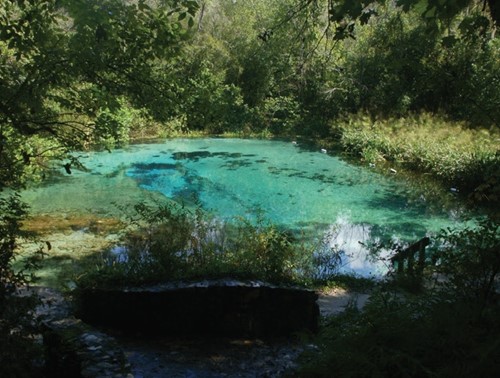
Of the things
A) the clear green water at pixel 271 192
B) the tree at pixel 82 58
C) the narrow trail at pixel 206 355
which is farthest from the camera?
the clear green water at pixel 271 192

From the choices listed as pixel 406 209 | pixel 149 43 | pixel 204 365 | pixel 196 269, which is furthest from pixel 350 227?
pixel 149 43

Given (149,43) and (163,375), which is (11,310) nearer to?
(163,375)

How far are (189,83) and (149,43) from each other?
0.56 m

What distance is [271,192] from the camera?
42.0 feet

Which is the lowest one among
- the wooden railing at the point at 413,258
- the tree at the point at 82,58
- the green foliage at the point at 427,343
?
the wooden railing at the point at 413,258

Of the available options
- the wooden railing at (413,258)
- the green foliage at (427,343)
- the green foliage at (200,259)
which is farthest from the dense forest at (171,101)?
the wooden railing at (413,258)

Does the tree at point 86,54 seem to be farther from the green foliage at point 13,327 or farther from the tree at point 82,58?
the green foliage at point 13,327

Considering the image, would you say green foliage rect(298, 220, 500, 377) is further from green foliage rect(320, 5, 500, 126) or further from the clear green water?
green foliage rect(320, 5, 500, 126)

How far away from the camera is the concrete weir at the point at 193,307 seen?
4.87 meters

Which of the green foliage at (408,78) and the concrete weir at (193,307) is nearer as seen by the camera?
the concrete weir at (193,307)

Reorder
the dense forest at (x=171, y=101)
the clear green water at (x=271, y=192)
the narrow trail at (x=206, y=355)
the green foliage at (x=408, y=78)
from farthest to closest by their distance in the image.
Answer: the green foliage at (x=408, y=78) → the clear green water at (x=271, y=192) → the narrow trail at (x=206, y=355) → the dense forest at (x=171, y=101)

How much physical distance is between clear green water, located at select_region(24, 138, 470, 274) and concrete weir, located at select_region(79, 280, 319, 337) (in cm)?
252

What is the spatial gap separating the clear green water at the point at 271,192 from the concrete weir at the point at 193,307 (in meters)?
2.52

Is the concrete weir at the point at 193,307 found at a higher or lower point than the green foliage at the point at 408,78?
lower
